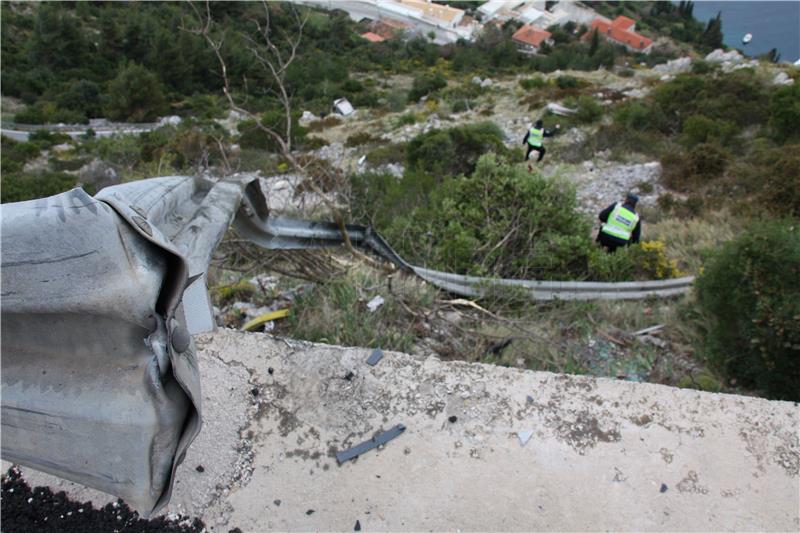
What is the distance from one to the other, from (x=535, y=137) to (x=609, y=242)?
5.88 metres

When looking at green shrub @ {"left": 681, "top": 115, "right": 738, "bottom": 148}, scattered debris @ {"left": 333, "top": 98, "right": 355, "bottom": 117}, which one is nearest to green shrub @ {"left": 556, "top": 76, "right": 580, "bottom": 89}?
scattered debris @ {"left": 333, "top": 98, "right": 355, "bottom": 117}

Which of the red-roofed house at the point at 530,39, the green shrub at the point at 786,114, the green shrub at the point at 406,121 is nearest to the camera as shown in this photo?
the green shrub at the point at 786,114

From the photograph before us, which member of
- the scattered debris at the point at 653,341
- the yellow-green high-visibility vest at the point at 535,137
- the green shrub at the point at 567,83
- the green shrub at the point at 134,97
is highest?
the scattered debris at the point at 653,341

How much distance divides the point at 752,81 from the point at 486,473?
18843 mm

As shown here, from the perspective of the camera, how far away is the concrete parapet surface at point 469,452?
2.04 meters

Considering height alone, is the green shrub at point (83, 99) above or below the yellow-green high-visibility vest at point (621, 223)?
below

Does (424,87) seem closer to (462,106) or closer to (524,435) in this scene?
(462,106)

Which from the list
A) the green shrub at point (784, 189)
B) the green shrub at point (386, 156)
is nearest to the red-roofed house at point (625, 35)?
the green shrub at point (386, 156)

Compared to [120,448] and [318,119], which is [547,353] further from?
[318,119]

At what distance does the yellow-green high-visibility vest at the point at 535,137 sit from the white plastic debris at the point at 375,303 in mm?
8993

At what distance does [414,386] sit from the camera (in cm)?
253

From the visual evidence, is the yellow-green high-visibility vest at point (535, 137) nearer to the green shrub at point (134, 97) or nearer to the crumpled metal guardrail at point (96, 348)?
the crumpled metal guardrail at point (96, 348)

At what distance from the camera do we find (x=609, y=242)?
6309 millimetres

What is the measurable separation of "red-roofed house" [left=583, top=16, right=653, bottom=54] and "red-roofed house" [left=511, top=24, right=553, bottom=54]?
4.98 m
